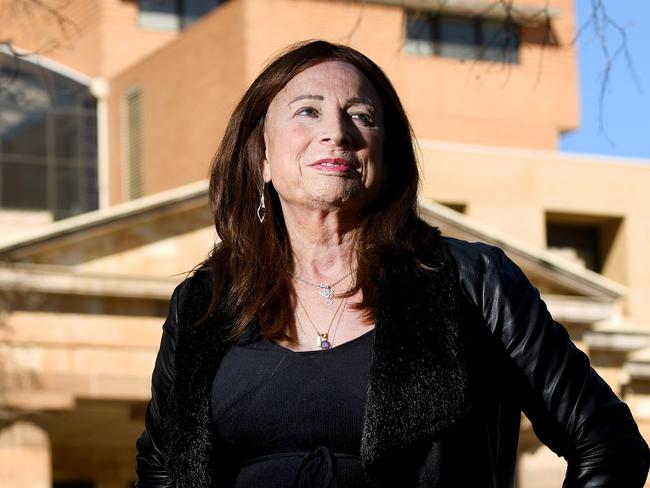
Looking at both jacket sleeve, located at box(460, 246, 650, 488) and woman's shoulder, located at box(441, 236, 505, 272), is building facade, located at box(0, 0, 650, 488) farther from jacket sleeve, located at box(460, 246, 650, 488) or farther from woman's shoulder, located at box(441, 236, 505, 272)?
jacket sleeve, located at box(460, 246, 650, 488)

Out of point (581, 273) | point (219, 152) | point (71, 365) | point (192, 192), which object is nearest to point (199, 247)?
point (192, 192)

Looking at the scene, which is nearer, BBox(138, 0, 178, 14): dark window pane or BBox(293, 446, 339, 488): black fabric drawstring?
Answer: BBox(293, 446, 339, 488): black fabric drawstring

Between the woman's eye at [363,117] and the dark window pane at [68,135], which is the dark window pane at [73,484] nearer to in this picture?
the dark window pane at [68,135]

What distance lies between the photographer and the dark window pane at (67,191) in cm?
4159

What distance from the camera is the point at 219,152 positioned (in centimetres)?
389

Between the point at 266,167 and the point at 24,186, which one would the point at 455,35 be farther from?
the point at 266,167

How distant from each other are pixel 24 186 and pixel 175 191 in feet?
47.3

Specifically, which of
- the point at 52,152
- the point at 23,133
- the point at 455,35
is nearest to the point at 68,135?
the point at 52,152

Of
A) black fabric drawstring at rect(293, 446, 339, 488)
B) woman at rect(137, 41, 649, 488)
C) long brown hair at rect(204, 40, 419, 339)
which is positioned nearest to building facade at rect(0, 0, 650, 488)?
long brown hair at rect(204, 40, 419, 339)

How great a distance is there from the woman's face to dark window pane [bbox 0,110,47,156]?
120 ft

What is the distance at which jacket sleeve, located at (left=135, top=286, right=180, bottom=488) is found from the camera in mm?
3652

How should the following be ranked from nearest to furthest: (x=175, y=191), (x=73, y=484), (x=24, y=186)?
(x=175, y=191)
(x=73, y=484)
(x=24, y=186)

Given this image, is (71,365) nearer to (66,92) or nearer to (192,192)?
(192,192)

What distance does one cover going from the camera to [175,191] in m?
27.4
